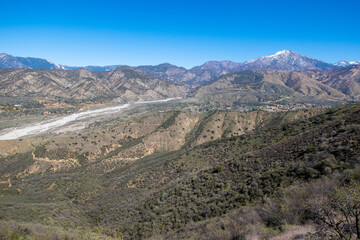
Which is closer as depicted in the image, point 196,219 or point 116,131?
point 196,219

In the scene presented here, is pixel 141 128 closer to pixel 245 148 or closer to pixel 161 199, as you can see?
pixel 245 148

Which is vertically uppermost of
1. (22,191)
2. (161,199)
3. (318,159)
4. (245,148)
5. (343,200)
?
(343,200)

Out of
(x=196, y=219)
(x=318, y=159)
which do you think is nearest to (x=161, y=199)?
(x=196, y=219)

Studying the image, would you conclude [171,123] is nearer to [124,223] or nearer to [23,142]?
[23,142]

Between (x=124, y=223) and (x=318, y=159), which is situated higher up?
(x=318, y=159)

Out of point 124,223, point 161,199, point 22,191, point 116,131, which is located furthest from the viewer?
point 116,131

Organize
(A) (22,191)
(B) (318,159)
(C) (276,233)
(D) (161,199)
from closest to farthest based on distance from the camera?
(C) (276,233)
(B) (318,159)
(D) (161,199)
(A) (22,191)

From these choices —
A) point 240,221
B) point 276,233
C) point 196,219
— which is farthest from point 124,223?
point 276,233
